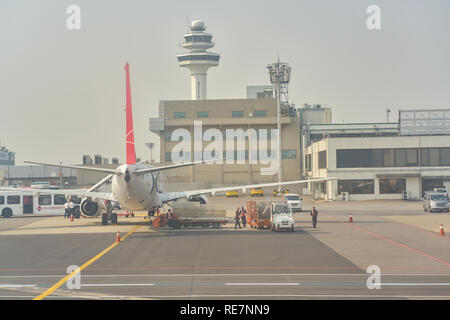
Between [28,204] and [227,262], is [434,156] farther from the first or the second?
[227,262]

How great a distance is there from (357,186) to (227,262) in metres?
66.3

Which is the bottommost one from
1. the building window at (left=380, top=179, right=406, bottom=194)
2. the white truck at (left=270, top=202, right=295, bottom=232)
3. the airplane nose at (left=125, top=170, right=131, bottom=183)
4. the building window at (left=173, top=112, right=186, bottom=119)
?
the white truck at (left=270, top=202, right=295, bottom=232)

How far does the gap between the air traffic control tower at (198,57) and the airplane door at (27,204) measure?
361 ft

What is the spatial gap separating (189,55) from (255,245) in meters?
148

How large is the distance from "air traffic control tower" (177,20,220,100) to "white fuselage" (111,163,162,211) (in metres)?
132

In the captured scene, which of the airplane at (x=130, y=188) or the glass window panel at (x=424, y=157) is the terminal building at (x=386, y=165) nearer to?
the glass window panel at (x=424, y=157)

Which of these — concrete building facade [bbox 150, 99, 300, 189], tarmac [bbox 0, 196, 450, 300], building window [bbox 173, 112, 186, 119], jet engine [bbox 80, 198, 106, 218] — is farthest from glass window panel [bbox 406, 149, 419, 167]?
jet engine [bbox 80, 198, 106, 218]

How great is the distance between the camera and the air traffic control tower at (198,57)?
18175 cm

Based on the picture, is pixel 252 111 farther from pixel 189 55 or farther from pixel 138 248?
pixel 138 248

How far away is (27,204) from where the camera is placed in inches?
2921

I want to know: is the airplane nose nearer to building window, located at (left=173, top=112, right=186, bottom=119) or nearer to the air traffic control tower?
building window, located at (left=173, top=112, right=186, bottom=119)

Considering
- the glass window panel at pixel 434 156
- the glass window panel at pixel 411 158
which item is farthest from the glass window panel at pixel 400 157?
the glass window panel at pixel 434 156

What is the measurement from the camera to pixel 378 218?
61562 mm

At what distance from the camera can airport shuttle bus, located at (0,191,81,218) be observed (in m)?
73.1
